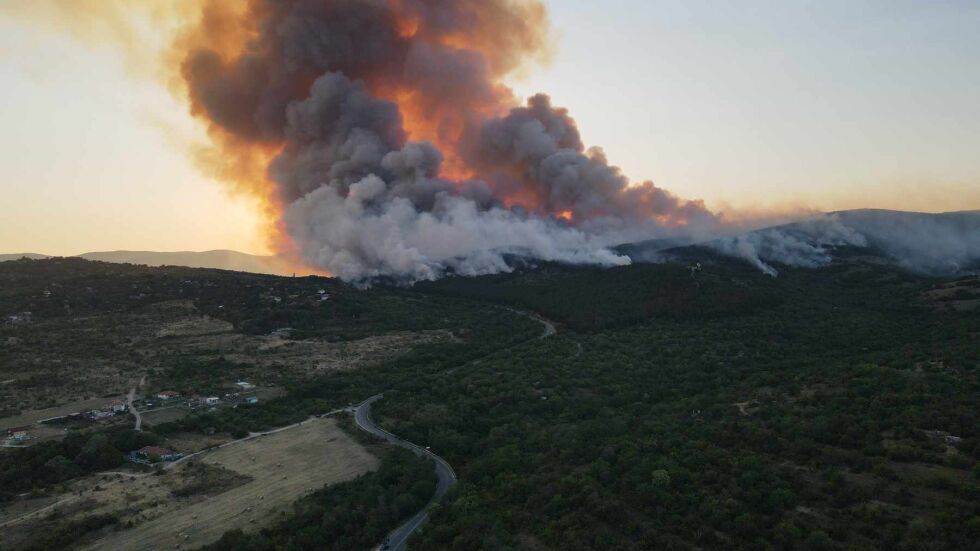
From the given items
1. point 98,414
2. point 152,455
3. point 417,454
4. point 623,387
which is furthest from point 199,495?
point 623,387

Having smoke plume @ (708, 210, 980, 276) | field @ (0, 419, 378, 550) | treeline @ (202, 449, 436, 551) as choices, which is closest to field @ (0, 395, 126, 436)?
field @ (0, 419, 378, 550)

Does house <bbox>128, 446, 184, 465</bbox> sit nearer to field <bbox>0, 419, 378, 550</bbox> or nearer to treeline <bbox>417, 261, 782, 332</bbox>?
field <bbox>0, 419, 378, 550</bbox>

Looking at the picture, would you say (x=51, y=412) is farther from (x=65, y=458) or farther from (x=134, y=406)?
(x=65, y=458)

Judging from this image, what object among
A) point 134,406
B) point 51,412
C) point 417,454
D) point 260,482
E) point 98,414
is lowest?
point 417,454

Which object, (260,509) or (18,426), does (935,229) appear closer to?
(260,509)

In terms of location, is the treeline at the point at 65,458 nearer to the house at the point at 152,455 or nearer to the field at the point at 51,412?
the house at the point at 152,455

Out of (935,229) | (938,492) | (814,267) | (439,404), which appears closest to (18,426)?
(439,404)
